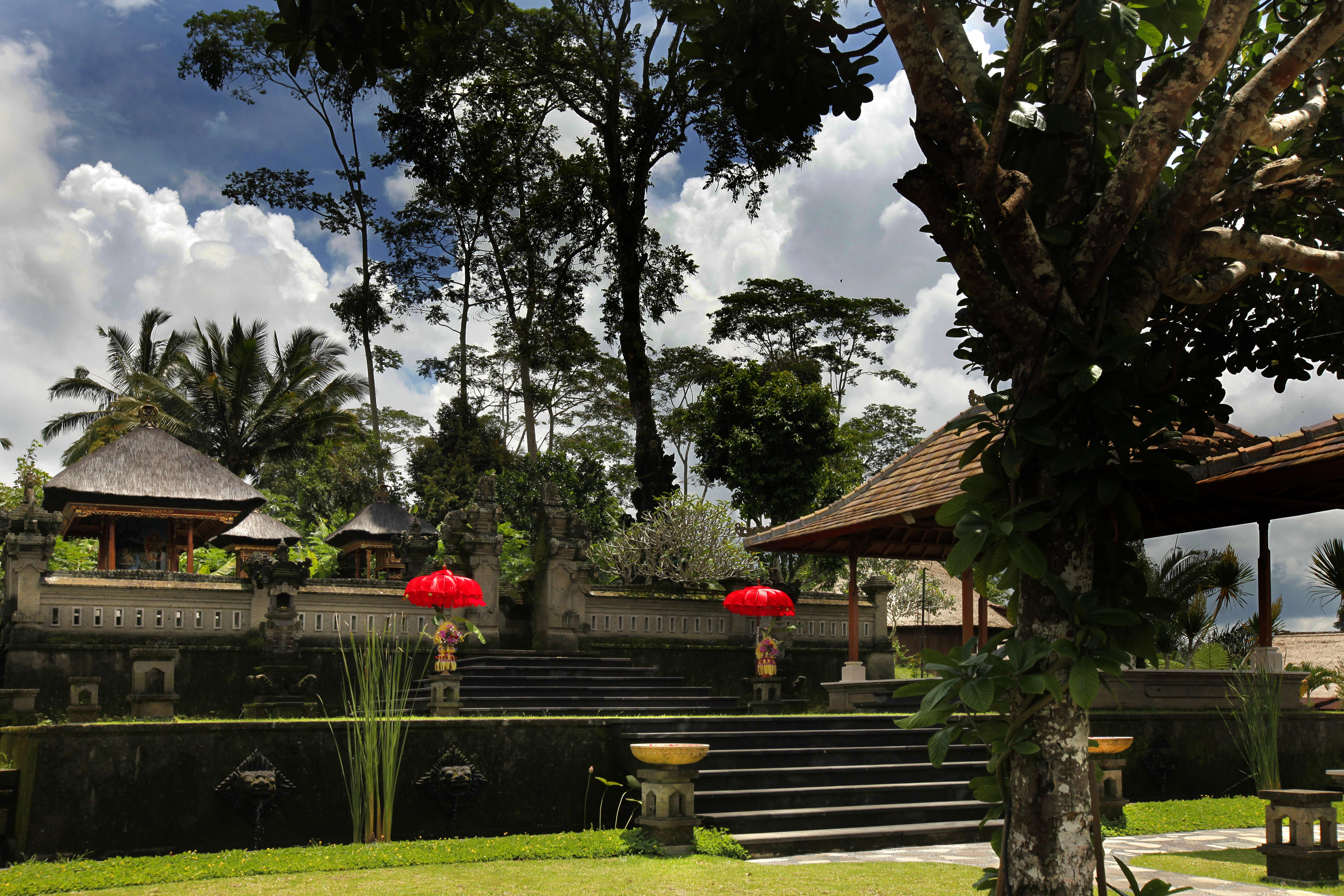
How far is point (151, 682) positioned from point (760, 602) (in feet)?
26.5

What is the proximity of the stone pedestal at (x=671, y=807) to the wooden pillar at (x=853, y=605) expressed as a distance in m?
7.26

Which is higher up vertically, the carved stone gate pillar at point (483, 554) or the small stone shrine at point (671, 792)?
the carved stone gate pillar at point (483, 554)

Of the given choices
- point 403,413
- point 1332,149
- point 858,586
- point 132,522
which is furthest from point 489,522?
point 403,413

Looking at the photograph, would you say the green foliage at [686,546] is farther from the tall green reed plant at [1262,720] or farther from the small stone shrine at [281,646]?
the tall green reed plant at [1262,720]

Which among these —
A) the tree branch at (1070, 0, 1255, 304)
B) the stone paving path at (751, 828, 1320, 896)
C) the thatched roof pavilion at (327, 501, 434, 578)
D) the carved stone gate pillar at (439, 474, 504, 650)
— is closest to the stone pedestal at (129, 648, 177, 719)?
the carved stone gate pillar at (439, 474, 504, 650)

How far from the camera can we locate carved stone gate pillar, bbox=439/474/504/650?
54.4 feet

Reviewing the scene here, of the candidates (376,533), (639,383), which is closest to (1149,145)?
(639,383)

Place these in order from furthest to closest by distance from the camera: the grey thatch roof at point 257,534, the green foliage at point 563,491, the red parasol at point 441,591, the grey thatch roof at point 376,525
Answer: the green foliage at point 563,491 < the grey thatch roof at point 257,534 < the grey thatch roof at point 376,525 < the red parasol at point 441,591

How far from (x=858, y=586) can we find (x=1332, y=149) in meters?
13.9

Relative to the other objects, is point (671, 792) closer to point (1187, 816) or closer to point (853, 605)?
point (1187, 816)

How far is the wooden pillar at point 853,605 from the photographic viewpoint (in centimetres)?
1519

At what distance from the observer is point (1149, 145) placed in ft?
12.2

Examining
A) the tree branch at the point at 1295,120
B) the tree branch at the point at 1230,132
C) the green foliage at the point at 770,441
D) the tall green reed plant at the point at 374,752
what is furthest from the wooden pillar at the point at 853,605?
the tree branch at the point at 1230,132

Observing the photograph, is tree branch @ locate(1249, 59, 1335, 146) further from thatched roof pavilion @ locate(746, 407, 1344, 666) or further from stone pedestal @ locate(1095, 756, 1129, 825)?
stone pedestal @ locate(1095, 756, 1129, 825)
